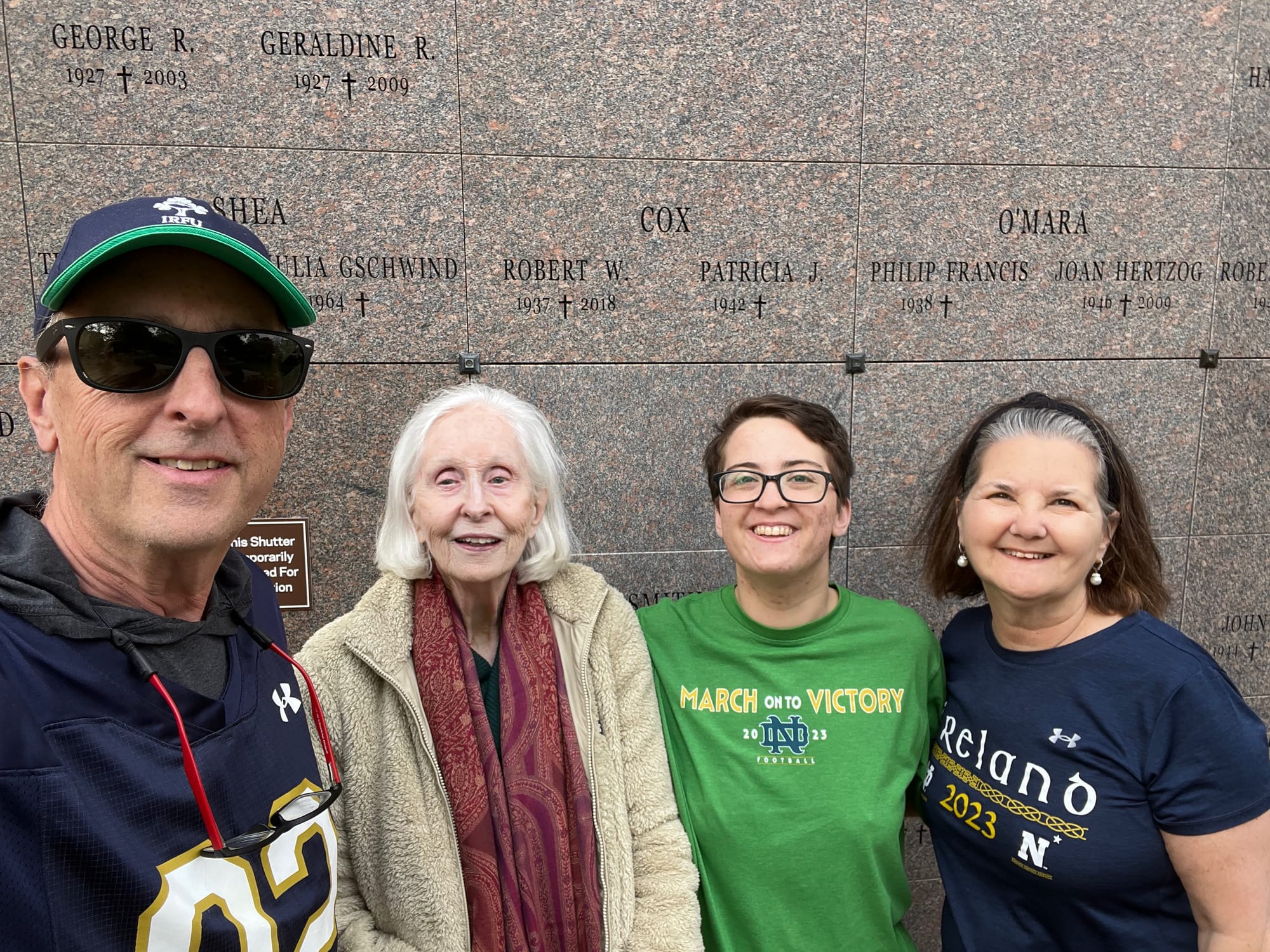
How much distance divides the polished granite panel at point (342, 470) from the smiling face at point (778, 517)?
4.78 ft

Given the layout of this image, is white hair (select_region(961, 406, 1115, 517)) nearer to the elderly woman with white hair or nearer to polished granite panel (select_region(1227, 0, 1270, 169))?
the elderly woman with white hair

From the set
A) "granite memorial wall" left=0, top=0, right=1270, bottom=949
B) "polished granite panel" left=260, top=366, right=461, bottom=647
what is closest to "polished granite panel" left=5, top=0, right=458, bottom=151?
"granite memorial wall" left=0, top=0, right=1270, bottom=949

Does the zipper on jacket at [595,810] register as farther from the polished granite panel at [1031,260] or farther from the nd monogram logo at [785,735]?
the polished granite panel at [1031,260]

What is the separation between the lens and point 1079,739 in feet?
6.10

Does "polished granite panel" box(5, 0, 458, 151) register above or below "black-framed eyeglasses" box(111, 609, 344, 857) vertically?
above

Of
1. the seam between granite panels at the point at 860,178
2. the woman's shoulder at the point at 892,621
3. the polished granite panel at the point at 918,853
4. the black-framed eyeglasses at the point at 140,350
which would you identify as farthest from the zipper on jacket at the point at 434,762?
the polished granite panel at the point at 918,853

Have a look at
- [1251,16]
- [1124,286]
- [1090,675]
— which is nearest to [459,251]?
[1090,675]

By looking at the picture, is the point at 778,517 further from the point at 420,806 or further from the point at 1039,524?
the point at 420,806

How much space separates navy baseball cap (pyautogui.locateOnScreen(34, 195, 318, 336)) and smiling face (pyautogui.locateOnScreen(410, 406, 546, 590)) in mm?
859

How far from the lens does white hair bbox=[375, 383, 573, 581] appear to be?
6.77 feet

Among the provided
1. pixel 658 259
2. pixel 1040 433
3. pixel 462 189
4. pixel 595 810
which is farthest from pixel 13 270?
pixel 1040 433

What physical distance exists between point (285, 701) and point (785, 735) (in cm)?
125

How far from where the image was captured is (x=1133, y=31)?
325 centimetres

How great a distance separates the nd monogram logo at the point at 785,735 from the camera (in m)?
2.04
